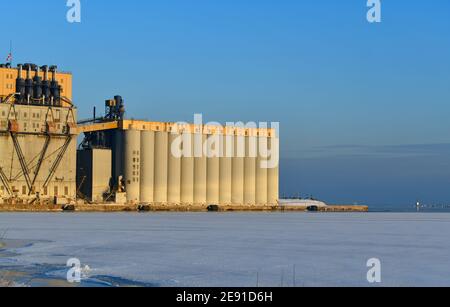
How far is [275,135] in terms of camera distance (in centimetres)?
11762

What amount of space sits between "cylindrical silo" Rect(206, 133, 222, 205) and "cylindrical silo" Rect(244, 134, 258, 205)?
5.02m

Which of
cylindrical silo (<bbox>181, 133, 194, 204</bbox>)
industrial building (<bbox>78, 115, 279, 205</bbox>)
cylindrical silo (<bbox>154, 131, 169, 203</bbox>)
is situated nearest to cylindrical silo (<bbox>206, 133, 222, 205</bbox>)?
industrial building (<bbox>78, 115, 279, 205</bbox>)

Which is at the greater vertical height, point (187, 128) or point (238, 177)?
point (187, 128)

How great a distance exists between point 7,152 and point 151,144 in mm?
20550

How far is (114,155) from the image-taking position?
9931 cm

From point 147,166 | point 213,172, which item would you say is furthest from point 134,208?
point 213,172

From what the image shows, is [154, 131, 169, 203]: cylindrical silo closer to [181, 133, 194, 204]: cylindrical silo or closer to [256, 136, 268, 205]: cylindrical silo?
[181, 133, 194, 204]: cylindrical silo

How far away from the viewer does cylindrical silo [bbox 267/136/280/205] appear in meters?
114

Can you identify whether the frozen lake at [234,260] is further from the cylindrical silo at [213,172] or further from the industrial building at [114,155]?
the cylindrical silo at [213,172]

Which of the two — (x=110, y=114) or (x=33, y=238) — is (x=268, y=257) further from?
(x=110, y=114)

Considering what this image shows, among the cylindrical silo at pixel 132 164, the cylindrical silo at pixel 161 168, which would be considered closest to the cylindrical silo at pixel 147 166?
the cylindrical silo at pixel 161 168

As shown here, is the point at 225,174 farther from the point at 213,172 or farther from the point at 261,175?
the point at 261,175

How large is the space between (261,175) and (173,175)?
16.6 meters
